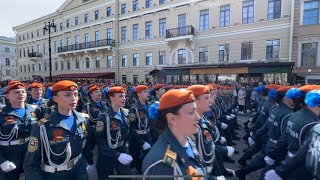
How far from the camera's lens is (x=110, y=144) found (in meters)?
Answer: 4.16

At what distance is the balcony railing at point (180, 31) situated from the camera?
993 inches

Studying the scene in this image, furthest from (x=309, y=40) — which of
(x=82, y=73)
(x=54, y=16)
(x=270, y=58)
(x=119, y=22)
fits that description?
(x=54, y=16)

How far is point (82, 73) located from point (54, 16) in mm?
13660

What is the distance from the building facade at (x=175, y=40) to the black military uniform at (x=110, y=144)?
52.4ft

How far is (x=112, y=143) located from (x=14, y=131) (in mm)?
1624

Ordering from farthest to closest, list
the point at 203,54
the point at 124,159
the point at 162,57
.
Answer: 1. the point at 162,57
2. the point at 203,54
3. the point at 124,159

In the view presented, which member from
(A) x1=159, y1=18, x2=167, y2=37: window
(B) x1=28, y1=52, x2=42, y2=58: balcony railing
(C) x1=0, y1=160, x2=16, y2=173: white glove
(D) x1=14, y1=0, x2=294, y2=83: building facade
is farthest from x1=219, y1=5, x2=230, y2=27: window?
(B) x1=28, y1=52, x2=42, y2=58: balcony railing

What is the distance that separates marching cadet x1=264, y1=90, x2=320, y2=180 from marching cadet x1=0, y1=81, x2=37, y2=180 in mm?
3849

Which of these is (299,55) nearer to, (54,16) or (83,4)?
(83,4)

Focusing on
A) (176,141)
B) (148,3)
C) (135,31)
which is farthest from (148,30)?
(176,141)

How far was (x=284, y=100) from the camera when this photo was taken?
5051mm

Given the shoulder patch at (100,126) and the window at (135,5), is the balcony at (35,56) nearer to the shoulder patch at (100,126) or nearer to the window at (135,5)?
the window at (135,5)

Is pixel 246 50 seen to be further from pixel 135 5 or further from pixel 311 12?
pixel 135 5

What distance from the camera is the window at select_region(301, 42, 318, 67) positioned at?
18500mm
